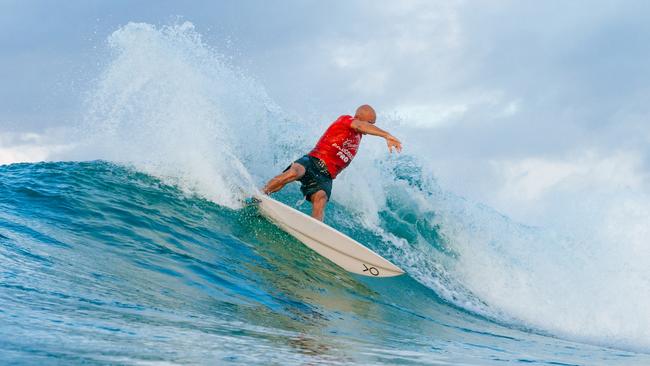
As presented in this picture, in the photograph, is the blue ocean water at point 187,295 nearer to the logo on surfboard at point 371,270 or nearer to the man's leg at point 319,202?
the logo on surfboard at point 371,270

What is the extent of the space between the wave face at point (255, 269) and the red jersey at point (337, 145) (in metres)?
1.16

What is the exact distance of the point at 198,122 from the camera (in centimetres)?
1003

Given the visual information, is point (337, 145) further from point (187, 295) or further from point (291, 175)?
point (187, 295)

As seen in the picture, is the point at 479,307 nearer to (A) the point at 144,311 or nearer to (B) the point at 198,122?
(B) the point at 198,122

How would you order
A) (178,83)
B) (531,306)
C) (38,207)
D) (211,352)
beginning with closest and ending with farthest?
(211,352)
(38,207)
(531,306)
(178,83)

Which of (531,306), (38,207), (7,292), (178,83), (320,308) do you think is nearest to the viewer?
(7,292)

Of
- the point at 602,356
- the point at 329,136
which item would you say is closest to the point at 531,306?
the point at 602,356

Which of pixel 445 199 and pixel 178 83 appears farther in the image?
pixel 445 199

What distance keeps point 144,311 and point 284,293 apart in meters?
2.19

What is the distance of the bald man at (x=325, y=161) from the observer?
8.41 m

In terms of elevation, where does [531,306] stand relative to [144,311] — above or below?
above

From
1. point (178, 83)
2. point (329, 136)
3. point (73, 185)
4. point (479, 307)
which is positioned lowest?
point (479, 307)

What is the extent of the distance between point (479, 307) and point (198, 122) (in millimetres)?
5123

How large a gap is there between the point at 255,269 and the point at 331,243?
133 centimetres
